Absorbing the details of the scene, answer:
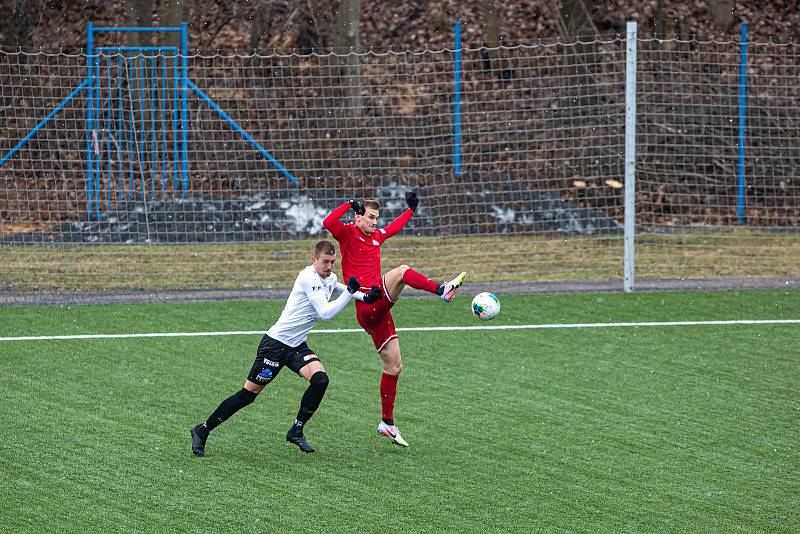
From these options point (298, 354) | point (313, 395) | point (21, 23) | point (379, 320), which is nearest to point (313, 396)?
point (313, 395)

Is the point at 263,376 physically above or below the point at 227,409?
above

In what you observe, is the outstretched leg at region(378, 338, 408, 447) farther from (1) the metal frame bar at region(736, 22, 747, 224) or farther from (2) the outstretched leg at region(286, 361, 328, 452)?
(1) the metal frame bar at region(736, 22, 747, 224)

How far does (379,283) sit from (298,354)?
1.06 meters

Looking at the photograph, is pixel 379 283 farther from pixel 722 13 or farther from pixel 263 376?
pixel 722 13

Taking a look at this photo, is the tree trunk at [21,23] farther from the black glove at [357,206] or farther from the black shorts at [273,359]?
the black shorts at [273,359]

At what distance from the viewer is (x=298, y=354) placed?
7645 millimetres

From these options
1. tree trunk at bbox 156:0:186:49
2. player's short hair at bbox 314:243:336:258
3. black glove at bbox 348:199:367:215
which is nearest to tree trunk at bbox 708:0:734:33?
tree trunk at bbox 156:0:186:49

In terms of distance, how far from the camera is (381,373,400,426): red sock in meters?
7.86

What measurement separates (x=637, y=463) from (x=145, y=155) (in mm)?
12684

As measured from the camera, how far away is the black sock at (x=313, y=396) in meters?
7.48

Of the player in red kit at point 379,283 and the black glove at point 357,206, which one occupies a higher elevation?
the black glove at point 357,206

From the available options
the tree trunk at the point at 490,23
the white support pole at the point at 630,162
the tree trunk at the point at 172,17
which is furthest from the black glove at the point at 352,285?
the tree trunk at the point at 490,23

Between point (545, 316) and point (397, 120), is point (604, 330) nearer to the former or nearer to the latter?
point (545, 316)

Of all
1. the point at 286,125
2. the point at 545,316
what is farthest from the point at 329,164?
the point at 545,316
